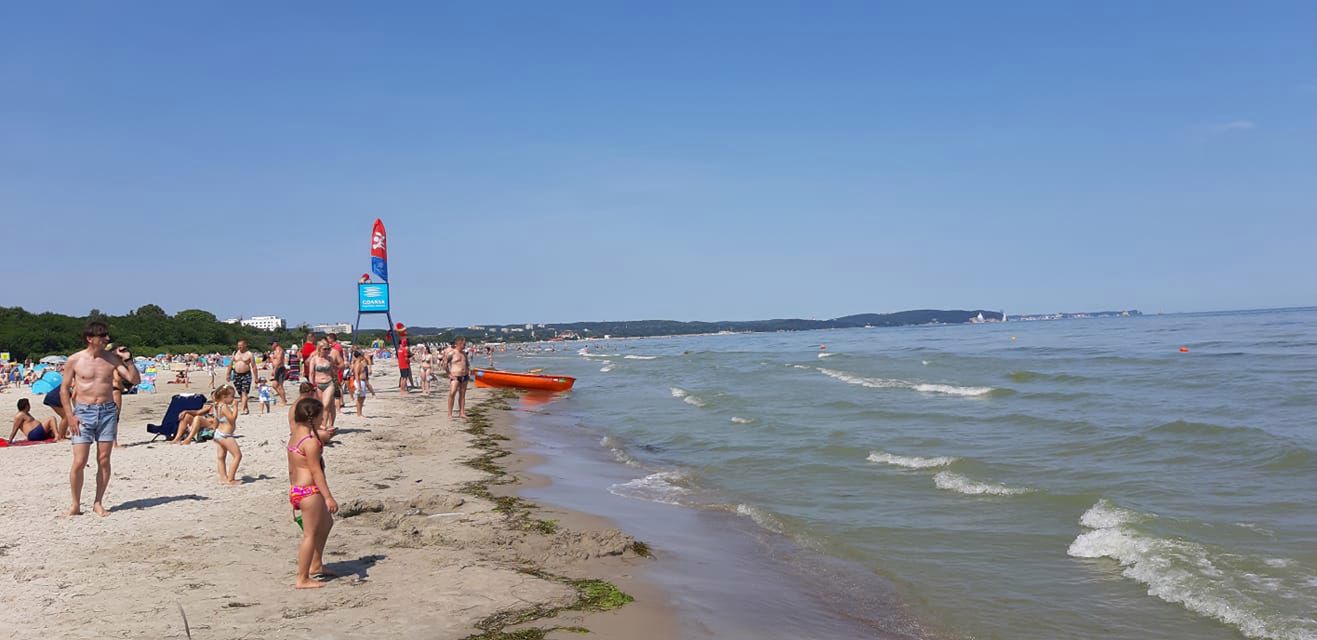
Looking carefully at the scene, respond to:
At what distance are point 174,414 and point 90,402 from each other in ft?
20.2

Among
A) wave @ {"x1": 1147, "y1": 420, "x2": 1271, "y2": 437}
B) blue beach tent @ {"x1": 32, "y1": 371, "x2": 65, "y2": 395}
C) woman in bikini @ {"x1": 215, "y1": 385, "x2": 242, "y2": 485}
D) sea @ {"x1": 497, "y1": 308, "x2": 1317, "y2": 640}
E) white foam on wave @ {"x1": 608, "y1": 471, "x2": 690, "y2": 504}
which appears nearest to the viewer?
sea @ {"x1": 497, "y1": 308, "x2": 1317, "y2": 640}

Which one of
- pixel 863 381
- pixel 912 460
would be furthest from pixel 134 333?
pixel 912 460

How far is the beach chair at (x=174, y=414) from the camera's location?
12.2m

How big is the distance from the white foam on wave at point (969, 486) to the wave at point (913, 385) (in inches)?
467

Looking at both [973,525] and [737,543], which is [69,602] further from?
[973,525]

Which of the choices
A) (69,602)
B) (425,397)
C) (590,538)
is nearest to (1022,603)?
(590,538)

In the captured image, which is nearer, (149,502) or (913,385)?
(149,502)

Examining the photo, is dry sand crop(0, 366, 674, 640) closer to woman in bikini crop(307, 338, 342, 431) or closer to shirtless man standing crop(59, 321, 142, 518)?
shirtless man standing crop(59, 321, 142, 518)

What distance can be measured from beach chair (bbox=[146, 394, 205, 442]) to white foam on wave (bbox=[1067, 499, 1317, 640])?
39.4 ft

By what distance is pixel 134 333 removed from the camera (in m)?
58.0

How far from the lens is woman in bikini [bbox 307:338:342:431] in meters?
10.3

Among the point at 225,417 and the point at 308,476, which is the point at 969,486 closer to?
the point at 308,476

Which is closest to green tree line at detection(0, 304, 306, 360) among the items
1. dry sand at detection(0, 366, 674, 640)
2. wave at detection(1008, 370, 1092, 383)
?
dry sand at detection(0, 366, 674, 640)

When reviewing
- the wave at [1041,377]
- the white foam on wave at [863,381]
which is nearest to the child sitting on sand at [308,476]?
the white foam on wave at [863,381]
